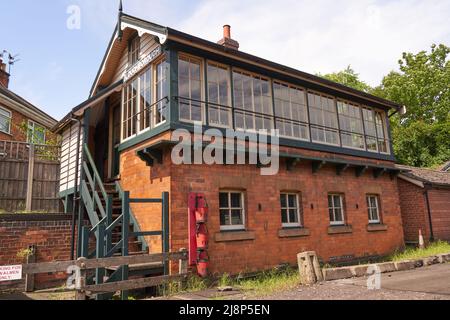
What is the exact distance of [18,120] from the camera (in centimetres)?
2138

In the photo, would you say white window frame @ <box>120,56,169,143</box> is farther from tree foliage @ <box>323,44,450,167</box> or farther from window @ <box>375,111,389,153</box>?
Answer: tree foliage @ <box>323,44,450,167</box>

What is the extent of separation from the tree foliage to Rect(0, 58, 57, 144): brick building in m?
27.3

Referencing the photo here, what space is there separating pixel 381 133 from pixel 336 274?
28.2ft

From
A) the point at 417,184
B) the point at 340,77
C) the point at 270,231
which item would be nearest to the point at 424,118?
the point at 340,77

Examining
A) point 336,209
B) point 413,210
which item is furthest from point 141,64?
point 413,210

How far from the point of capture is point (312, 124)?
40.0 ft

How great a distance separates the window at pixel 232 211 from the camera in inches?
379

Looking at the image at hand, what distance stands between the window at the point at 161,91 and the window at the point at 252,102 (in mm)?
2054

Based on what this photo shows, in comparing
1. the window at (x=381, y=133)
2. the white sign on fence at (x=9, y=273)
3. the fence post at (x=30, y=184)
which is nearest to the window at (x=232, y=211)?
the white sign on fence at (x=9, y=273)

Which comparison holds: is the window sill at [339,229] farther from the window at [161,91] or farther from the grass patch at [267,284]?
the window at [161,91]

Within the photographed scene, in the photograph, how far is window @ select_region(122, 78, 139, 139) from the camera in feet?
35.9

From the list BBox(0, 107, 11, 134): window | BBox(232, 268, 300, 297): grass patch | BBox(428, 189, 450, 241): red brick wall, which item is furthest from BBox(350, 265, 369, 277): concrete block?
BBox(0, 107, 11, 134): window

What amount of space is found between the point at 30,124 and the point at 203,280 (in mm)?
18971

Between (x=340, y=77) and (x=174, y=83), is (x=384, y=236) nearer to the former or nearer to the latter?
(x=174, y=83)
